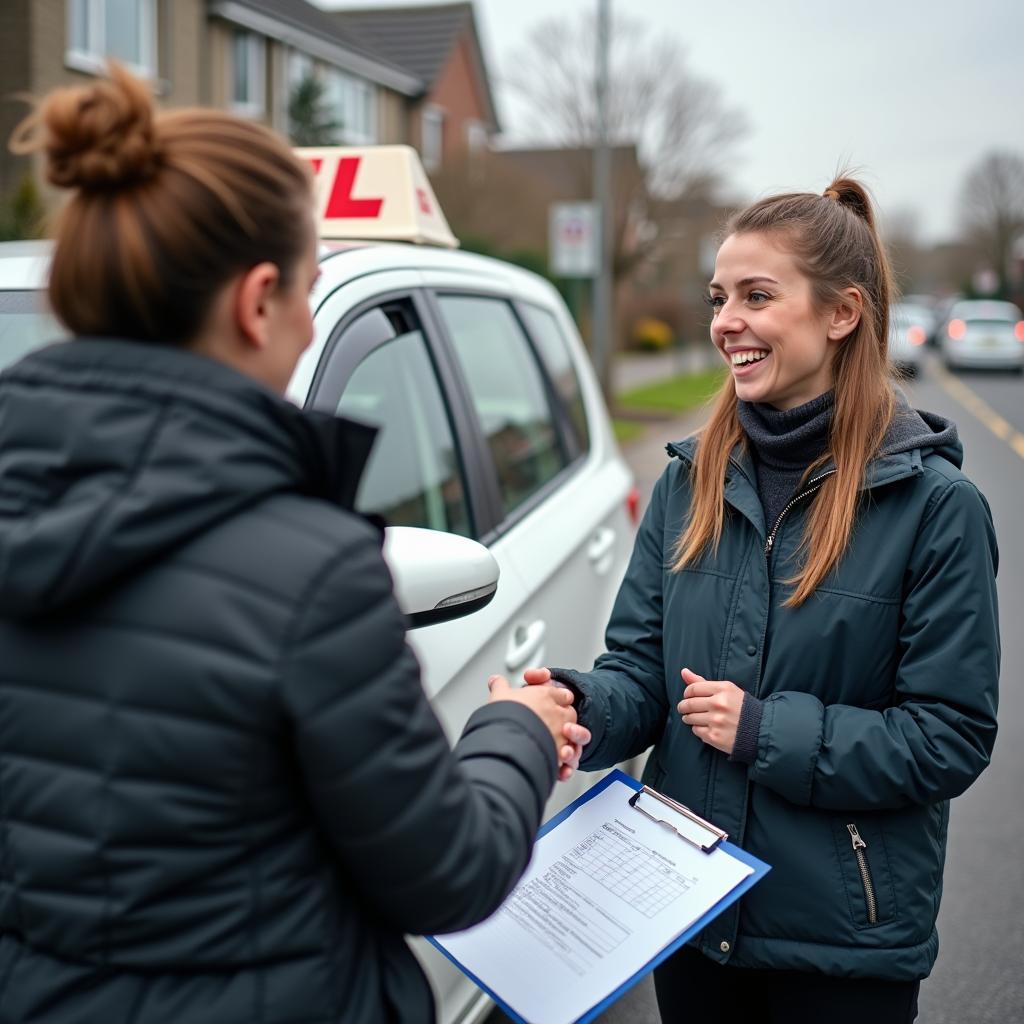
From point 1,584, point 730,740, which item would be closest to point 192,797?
point 1,584

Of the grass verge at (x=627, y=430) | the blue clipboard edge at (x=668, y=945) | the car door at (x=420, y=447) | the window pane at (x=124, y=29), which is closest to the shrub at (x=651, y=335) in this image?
the grass verge at (x=627, y=430)

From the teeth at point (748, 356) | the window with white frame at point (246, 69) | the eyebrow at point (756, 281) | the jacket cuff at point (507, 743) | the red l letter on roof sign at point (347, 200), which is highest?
the window with white frame at point (246, 69)

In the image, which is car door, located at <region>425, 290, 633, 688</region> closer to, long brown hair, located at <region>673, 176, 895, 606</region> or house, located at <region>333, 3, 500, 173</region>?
long brown hair, located at <region>673, 176, 895, 606</region>

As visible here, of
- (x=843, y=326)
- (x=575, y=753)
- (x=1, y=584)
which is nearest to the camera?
(x=1, y=584)

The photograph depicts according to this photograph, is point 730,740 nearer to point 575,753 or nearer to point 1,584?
point 575,753

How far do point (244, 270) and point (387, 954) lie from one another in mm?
753

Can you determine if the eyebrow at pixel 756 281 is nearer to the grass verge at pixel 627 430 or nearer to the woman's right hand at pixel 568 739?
the woman's right hand at pixel 568 739

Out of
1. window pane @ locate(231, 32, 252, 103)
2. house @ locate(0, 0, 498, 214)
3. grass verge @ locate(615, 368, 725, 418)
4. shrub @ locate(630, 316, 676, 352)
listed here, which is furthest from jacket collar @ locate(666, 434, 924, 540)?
shrub @ locate(630, 316, 676, 352)

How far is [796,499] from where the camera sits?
1896 mm

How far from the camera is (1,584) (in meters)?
1.12

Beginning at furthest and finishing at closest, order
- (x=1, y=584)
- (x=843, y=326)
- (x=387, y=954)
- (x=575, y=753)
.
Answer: (x=843, y=326) → (x=575, y=753) → (x=387, y=954) → (x=1, y=584)

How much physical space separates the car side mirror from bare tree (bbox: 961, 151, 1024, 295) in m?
74.1

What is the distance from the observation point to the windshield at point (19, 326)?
2293 mm

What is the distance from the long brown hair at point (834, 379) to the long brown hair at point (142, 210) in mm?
1000
